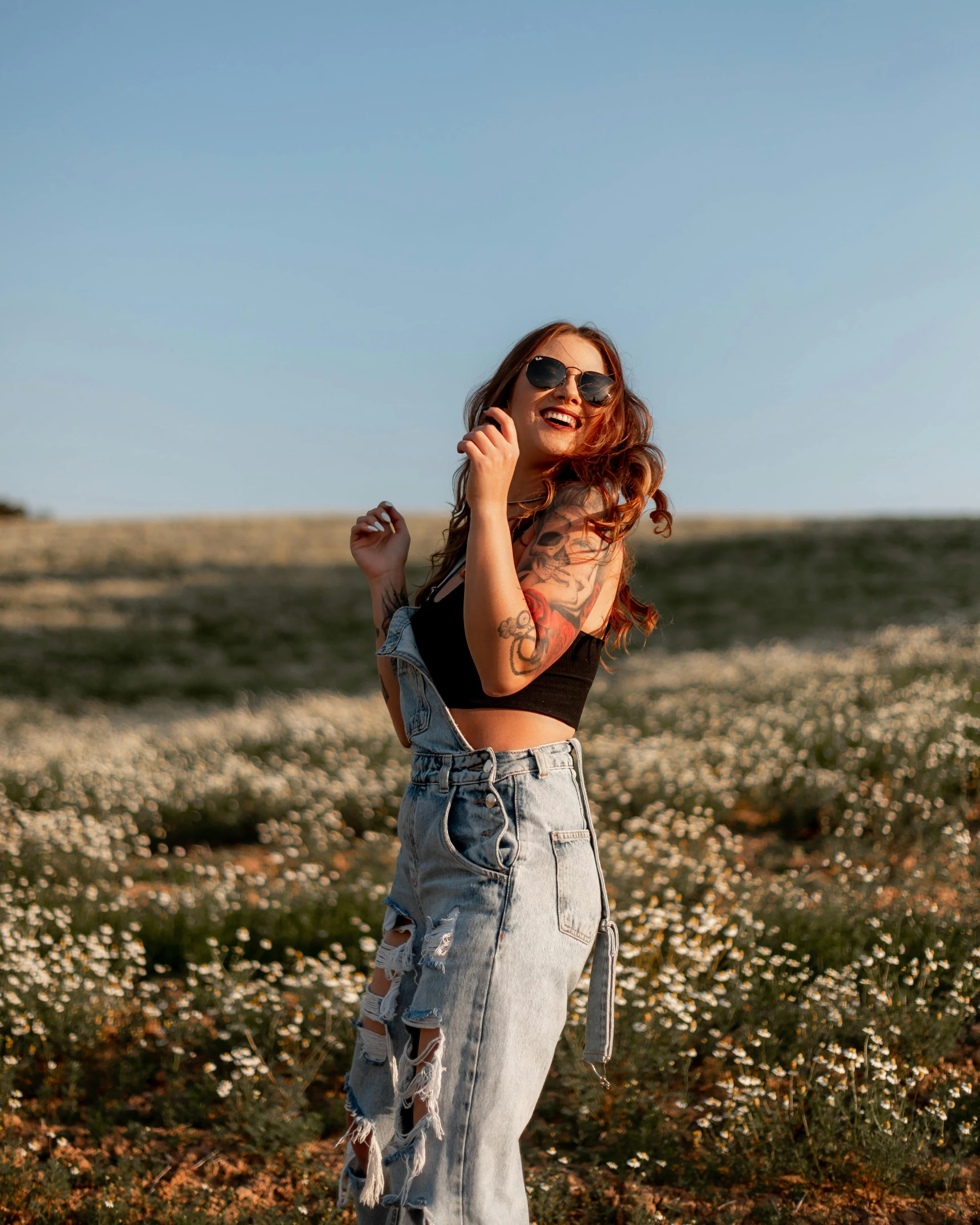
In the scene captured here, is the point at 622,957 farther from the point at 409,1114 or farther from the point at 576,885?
the point at 576,885

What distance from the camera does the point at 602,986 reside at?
7.86ft

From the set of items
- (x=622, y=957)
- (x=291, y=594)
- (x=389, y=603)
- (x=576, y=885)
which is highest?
(x=389, y=603)

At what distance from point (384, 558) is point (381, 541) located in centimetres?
8

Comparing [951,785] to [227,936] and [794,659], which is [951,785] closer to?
[227,936]

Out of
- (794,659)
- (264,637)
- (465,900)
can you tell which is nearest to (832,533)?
(264,637)

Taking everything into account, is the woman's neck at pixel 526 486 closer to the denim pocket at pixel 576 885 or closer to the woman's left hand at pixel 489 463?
the woman's left hand at pixel 489 463

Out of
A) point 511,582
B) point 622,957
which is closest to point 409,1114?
point 511,582

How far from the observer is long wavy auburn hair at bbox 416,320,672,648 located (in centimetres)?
242

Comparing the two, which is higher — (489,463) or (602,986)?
(489,463)

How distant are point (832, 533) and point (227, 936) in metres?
32.9

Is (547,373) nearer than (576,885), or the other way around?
(576,885)

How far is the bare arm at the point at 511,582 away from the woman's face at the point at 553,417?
0.65 ft

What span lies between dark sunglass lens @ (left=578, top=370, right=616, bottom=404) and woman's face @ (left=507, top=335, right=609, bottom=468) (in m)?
0.02

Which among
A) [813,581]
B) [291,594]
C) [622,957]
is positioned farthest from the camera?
[291,594]
